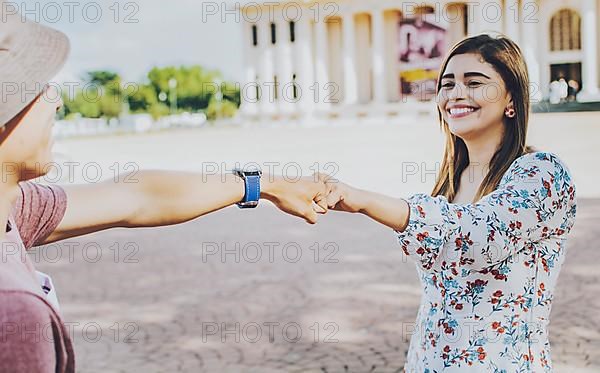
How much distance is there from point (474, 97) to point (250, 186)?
798 mm

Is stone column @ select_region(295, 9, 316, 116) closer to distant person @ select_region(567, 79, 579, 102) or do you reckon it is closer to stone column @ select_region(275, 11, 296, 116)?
stone column @ select_region(275, 11, 296, 116)

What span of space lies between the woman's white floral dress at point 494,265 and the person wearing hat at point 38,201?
28.8 inches

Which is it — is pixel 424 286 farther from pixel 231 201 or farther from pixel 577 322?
pixel 577 322

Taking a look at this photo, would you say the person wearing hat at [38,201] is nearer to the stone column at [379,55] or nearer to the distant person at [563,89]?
the distant person at [563,89]

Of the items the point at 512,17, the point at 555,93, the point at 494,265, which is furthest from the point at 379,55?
the point at 494,265

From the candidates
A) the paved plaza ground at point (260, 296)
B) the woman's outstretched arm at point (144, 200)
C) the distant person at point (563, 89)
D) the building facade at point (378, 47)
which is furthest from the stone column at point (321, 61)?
the woman's outstretched arm at point (144, 200)

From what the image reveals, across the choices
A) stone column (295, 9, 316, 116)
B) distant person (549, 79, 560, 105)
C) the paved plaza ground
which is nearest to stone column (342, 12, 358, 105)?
stone column (295, 9, 316, 116)

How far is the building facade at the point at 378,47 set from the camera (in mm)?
60125

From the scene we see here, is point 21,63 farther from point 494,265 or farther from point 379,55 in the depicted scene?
point 379,55

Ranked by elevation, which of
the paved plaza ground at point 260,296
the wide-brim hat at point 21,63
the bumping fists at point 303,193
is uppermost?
the wide-brim hat at point 21,63

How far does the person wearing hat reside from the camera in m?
1.23

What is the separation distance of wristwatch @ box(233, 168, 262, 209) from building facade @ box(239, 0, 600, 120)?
181 ft

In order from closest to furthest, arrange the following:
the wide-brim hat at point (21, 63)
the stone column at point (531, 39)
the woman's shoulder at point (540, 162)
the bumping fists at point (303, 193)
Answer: the wide-brim hat at point (21, 63) < the woman's shoulder at point (540, 162) < the bumping fists at point (303, 193) < the stone column at point (531, 39)

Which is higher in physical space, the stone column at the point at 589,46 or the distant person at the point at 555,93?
the stone column at the point at 589,46
